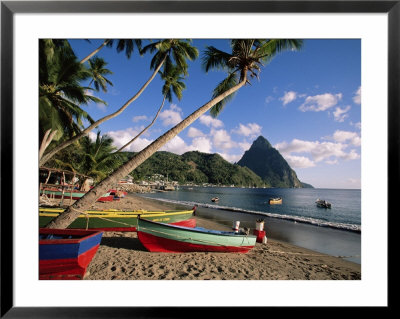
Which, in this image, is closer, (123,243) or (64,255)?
(64,255)

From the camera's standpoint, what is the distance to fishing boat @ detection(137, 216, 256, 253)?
3.42 m

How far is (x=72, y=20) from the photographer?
1.51 m

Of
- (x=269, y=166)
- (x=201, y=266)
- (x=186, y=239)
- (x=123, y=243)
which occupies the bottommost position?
(x=269, y=166)

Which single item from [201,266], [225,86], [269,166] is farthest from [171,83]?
[269,166]

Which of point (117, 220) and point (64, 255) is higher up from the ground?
point (64, 255)

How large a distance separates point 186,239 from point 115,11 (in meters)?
3.52

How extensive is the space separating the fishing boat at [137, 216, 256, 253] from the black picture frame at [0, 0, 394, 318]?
2.08m

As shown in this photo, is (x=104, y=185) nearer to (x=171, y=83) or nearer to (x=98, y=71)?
(x=171, y=83)

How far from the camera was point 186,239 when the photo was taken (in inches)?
135

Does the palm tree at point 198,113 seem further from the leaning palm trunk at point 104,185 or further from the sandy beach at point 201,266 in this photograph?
the sandy beach at point 201,266

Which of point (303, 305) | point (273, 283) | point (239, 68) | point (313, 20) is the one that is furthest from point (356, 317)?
point (239, 68)

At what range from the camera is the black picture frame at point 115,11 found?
4.44ft


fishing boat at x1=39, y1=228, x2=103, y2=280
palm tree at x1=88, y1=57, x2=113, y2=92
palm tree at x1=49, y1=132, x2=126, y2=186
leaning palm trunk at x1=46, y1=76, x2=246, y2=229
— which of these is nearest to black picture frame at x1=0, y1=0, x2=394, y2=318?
fishing boat at x1=39, y1=228, x2=103, y2=280

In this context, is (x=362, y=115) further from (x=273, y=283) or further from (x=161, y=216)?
(x=161, y=216)
